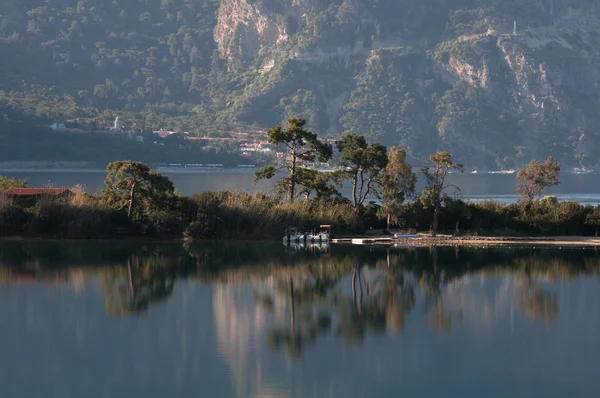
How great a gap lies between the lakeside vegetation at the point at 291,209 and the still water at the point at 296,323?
3.54 meters

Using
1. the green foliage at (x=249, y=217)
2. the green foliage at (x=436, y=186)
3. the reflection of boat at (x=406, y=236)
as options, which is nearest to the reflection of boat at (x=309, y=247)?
the green foliage at (x=249, y=217)

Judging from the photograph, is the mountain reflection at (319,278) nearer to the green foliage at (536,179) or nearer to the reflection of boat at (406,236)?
the reflection of boat at (406,236)

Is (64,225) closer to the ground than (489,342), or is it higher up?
higher up

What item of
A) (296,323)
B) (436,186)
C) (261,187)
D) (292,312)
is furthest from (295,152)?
(261,187)

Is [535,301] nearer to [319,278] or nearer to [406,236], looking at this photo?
[319,278]

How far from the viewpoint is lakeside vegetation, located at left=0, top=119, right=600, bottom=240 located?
1693 inches

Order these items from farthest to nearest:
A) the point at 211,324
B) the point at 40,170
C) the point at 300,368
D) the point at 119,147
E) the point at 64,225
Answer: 1. the point at 119,147
2. the point at 40,170
3. the point at 64,225
4. the point at 211,324
5. the point at 300,368

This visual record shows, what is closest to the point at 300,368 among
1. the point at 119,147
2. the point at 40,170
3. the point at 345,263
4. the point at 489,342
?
the point at 489,342

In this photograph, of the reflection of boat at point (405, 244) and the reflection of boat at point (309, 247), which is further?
the reflection of boat at point (405, 244)

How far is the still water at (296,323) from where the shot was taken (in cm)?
2144

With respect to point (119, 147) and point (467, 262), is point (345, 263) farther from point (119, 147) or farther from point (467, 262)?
point (119, 147)

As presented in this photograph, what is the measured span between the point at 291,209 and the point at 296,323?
1776 cm

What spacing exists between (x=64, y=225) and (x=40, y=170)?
105 m

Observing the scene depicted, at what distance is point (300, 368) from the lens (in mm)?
22250
